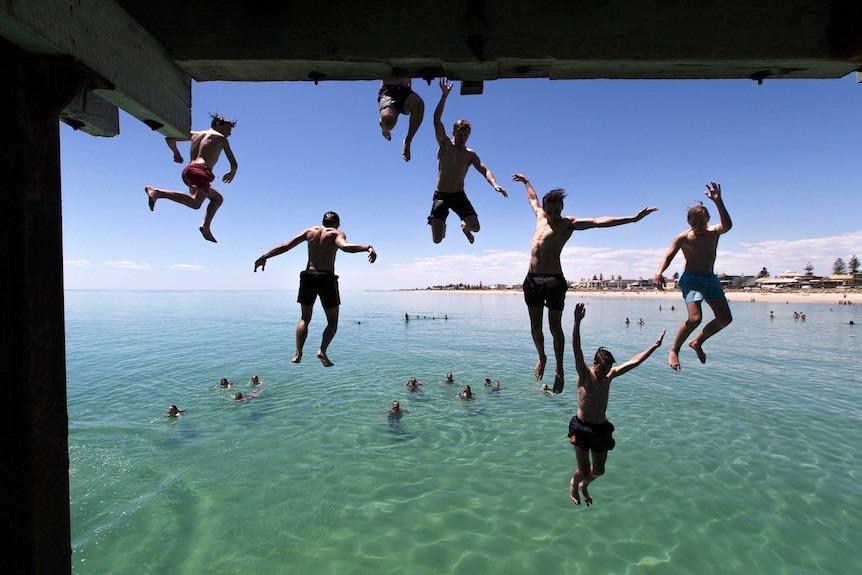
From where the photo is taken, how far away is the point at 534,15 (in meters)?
2.94

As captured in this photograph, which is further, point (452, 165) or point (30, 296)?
point (452, 165)

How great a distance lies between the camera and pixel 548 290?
5262mm

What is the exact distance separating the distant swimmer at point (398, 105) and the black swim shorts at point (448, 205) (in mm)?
1080

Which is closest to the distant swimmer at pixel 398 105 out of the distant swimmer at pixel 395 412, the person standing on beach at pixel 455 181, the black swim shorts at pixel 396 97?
the black swim shorts at pixel 396 97

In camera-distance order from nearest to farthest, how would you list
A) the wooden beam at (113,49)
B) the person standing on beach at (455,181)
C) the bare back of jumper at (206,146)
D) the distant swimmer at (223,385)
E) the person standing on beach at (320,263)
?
the wooden beam at (113,49) → the person standing on beach at (455,181) → the bare back of jumper at (206,146) → the person standing on beach at (320,263) → the distant swimmer at (223,385)

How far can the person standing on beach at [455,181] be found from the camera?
16.8 ft

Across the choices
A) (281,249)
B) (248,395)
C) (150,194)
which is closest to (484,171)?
(281,249)

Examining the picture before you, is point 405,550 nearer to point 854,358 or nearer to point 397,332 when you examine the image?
point 854,358

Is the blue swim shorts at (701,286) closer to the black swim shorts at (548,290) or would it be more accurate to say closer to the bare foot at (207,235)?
the black swim shorts at (548,290)

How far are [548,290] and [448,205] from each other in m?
1.80

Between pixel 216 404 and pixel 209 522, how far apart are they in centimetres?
956

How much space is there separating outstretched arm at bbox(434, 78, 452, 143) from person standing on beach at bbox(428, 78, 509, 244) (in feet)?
0.04

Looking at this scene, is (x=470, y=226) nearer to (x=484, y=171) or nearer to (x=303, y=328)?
(x=484, y=171)

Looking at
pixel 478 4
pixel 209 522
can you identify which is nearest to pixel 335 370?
pixel 209 522
